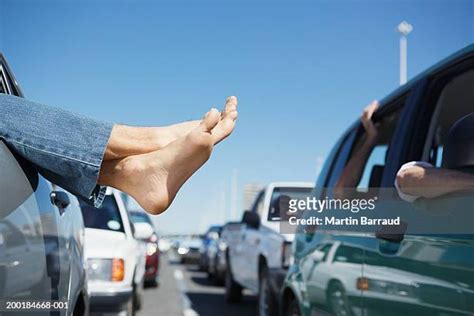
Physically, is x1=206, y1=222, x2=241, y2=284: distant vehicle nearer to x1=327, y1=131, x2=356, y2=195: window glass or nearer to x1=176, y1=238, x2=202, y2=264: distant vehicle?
x1=176, y1=238, x2=202, y2=264: distant vehicle

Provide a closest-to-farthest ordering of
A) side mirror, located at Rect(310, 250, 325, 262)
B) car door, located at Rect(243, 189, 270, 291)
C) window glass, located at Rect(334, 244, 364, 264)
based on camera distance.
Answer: window glass, located at Rect(334, 244, 364, 264) → side mirror, located at Rect(310, 250, 325, 262) → car door, located at Rect(243, 189, 270, 291)

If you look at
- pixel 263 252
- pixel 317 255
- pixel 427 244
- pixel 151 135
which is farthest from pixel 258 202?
pixel 427 244

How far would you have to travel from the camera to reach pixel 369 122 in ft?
12.5

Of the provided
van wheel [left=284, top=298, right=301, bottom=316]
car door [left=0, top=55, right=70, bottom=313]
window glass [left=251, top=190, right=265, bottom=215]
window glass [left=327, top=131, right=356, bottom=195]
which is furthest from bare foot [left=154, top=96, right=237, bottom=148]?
window glass [left=251, top=190, right=265, bottom=215]

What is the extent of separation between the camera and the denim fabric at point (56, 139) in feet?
7.31

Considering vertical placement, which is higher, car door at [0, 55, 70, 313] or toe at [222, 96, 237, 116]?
toe at [222, 96, 237, 116]

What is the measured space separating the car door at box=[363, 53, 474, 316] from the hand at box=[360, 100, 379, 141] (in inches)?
16.7

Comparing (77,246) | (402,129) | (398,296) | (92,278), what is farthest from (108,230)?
(398,296)

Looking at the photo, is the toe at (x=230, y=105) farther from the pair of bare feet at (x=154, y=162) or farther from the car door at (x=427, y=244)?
the car door at (x=427, y=244)

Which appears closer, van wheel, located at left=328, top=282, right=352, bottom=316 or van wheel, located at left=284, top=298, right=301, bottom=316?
van wheel, located at left=328, top=282, right=352, bottom=316

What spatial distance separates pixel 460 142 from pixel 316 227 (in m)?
1.80

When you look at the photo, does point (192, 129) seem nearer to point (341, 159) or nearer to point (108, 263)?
point (341, 159)

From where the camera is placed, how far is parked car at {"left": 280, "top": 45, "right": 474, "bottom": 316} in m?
2.13

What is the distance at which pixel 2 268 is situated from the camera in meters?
1.99
